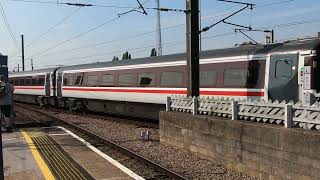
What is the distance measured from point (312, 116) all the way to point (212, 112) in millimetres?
4315

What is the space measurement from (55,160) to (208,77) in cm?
795

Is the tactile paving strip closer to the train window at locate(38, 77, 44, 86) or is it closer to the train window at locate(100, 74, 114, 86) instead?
the train window at locate(100, 74, 114, 86)

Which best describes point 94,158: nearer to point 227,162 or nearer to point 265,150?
point 227,162

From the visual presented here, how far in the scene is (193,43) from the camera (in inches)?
632

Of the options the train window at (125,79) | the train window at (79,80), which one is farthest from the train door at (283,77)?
the train window at (79,80)

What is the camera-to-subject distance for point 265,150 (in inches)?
371

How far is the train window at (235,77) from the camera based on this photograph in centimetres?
1655

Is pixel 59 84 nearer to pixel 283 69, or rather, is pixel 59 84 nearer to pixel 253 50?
pixel 253 50

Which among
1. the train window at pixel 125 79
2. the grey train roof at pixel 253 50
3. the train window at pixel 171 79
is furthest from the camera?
the train window at pixel 125 79

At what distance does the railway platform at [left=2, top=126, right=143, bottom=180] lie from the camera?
33.6 ft

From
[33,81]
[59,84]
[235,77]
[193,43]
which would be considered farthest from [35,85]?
[193,43]

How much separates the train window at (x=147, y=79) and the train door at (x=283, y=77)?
735cm

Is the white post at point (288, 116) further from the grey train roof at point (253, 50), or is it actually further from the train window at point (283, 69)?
the train window at point (283, 69)

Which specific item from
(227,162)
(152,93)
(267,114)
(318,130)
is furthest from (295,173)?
(152,93)
